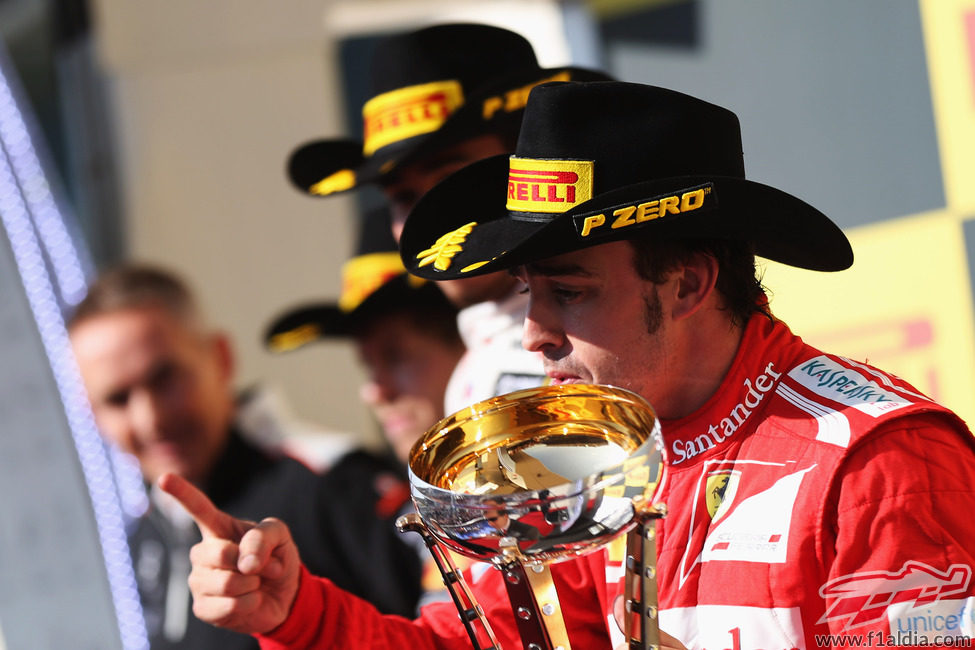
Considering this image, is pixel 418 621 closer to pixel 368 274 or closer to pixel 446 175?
pixel 446 175

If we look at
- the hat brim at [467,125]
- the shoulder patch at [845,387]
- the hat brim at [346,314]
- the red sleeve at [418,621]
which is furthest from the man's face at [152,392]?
the shoulder patch at [845,387]

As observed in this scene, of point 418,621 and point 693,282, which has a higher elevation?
point 693,282

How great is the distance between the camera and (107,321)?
140 inches

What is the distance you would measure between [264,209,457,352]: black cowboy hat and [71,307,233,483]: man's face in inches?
17.4

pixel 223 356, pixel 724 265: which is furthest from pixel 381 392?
pixel 724 265

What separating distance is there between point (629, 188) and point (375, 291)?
178cm

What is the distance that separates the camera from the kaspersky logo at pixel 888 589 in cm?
126

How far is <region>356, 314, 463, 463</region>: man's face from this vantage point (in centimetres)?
306

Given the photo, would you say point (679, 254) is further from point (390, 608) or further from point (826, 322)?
point (390, 608)

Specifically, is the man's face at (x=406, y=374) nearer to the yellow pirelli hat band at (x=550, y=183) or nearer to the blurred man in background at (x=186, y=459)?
the blurred man in background at (x=186, y=459)

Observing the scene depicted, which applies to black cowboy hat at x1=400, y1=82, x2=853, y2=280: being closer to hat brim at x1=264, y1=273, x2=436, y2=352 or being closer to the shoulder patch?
the shoulder patch

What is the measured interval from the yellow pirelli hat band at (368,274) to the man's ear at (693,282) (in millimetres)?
1655

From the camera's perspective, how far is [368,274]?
3248 millimetres

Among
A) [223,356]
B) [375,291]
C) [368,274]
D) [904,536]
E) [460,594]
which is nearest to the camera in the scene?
[904,536]
